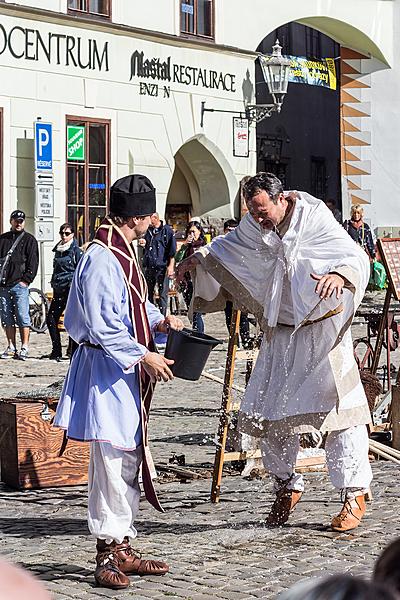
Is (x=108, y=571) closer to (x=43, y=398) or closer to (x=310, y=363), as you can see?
(x=310, y=363)

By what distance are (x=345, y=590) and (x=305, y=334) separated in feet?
16.9

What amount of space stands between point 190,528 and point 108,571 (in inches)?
50.7

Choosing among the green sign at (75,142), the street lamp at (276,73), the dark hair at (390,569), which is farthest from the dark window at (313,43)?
the dark hair at (390,569)

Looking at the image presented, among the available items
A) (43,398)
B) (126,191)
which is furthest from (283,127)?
(126,191)

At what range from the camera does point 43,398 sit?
25.9 feet

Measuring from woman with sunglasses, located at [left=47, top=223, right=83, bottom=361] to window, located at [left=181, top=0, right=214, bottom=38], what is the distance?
823cm

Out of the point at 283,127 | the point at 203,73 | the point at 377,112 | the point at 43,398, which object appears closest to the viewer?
the point at 43,398

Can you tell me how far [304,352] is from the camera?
6.50 m

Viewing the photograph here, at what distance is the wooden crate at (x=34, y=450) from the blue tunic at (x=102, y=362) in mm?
2182

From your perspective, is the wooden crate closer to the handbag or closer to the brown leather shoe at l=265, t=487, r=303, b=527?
the brown leather shoe at l=265, t=487, r=303, b=527

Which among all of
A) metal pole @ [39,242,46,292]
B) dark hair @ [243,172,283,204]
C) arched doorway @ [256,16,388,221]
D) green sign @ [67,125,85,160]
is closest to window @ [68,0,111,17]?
green sign @ [67,125,85,160]

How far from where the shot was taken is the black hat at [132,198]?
5605mm

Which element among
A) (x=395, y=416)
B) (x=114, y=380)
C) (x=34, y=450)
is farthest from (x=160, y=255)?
(x=114, y=380)

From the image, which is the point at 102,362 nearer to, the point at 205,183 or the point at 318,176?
the point at 205,183
